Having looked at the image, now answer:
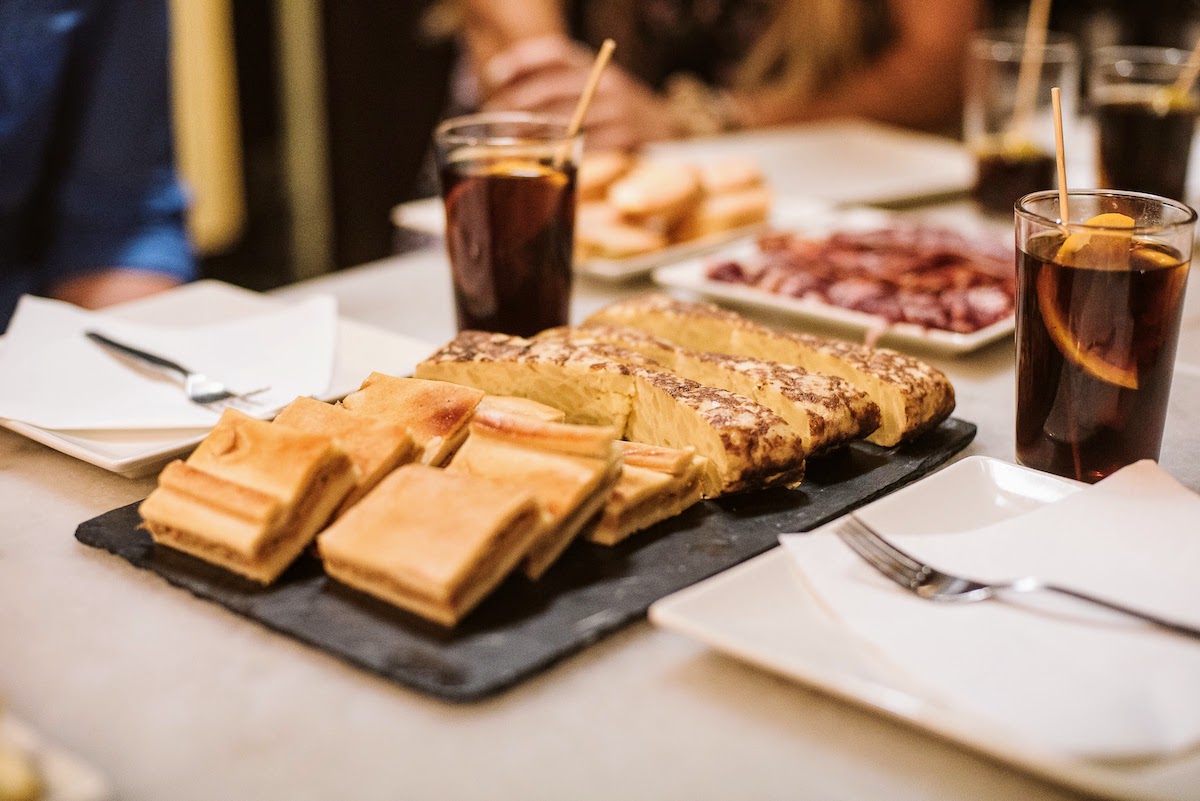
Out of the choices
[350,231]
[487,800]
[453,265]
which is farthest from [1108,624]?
[350,231]

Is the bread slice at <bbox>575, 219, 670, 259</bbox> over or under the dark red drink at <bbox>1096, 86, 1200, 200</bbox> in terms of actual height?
under

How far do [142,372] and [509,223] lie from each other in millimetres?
634

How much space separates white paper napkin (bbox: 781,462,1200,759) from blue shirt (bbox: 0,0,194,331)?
2269 millimetres

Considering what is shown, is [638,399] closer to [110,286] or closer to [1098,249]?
[1098,249]

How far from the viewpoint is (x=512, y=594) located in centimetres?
123

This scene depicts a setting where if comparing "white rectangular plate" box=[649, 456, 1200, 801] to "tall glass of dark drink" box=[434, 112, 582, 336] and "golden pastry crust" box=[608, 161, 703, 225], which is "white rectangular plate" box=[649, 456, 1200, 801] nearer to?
"tall glass of dark drink" box=[434, 112, 582, 336]

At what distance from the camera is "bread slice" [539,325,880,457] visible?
1.52 m

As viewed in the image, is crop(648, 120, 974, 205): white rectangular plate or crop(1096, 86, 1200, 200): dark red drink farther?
crop(648, 120, 974, 205): white rectangular plate

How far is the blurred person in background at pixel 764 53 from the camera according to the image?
15.2 feet

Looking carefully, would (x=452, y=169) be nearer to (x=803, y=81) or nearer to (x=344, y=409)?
(x=344, y=409)

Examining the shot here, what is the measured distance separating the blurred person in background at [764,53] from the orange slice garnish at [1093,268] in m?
2.99

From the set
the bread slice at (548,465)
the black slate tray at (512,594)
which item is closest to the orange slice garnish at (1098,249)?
the black slate tray at (512,594)

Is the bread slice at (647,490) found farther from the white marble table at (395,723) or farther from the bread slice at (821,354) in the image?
the bread slice at (821,354)

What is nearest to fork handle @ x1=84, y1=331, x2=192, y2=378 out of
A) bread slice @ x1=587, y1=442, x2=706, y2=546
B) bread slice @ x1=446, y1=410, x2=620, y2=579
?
bread slice @ x1=446, y1=410, x2=620, y2=579
